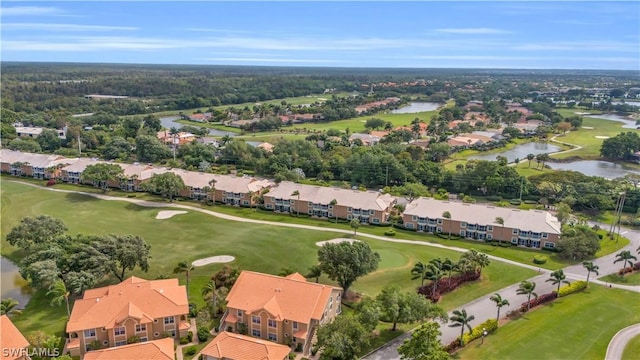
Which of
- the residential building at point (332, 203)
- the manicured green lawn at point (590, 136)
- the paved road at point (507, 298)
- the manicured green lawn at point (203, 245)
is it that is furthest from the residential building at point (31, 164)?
the manicured green lawn at point (590, 136)

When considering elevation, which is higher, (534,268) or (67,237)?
(67,237)

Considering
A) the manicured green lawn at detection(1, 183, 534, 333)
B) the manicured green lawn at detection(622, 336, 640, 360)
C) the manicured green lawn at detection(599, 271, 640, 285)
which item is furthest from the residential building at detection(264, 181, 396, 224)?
the manicured green lawn at detection(622, 336, 640, 360)

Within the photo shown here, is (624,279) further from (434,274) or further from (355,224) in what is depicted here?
(355,224)

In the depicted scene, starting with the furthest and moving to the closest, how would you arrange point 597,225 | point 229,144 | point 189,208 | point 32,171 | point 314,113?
point 314,113 → point 229,144 → point 32,171 → point 189,208 → point 597,225

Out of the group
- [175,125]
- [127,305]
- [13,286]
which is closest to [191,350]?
[127,305]

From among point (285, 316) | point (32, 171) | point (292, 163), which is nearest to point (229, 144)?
point (292, 163)

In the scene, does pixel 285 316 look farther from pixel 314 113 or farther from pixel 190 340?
pixel 314 113

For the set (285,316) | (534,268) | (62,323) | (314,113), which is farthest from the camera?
(314,113)

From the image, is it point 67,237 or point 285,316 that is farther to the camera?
point 67,237
